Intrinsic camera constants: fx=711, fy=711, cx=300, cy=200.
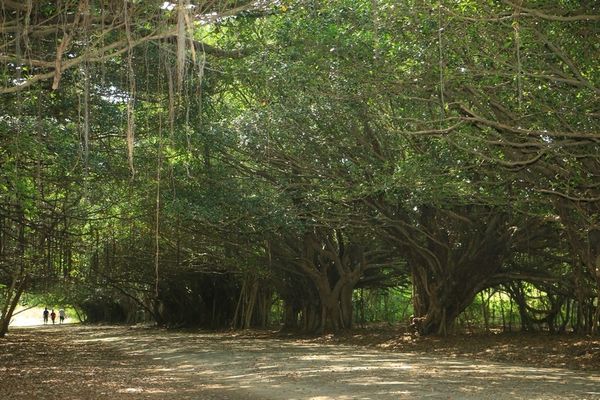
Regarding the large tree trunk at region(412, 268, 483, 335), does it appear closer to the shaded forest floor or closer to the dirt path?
the shaded forest floor

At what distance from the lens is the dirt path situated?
824 centimetres

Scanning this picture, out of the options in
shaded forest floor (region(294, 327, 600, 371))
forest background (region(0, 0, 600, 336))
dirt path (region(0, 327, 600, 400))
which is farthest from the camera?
shaded forest floor (region(294, 327, 600, 371))

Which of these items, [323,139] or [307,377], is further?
[323,139]

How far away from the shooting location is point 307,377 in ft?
32.5

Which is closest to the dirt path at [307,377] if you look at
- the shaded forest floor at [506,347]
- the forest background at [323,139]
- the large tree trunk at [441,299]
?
the shaded forest floor at [506,347]

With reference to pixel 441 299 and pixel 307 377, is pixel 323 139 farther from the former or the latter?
pixel 441 299

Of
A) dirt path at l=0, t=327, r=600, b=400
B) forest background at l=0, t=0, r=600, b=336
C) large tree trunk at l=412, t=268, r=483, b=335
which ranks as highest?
forest background at l=0, t=0, r=600, b=336

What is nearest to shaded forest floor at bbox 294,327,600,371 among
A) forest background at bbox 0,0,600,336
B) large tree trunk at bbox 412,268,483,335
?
large tree trunk at bbox 412,268,483,335

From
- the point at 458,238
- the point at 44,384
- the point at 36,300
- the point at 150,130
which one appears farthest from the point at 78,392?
the point at 36,300

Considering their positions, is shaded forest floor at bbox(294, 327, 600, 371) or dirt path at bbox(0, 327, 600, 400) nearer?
dirt path at bbox(0, 327, 600, 400)

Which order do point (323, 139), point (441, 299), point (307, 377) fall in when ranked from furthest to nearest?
1. point (441, 299)
2. point (323, 139)
3. point (307, 377)

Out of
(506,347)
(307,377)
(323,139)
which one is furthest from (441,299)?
(307,377)

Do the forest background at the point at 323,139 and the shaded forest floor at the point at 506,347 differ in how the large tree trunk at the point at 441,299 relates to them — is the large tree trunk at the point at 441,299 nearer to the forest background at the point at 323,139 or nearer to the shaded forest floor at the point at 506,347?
the forest background at the point at 323,139

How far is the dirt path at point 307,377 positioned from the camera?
8.24 metres
